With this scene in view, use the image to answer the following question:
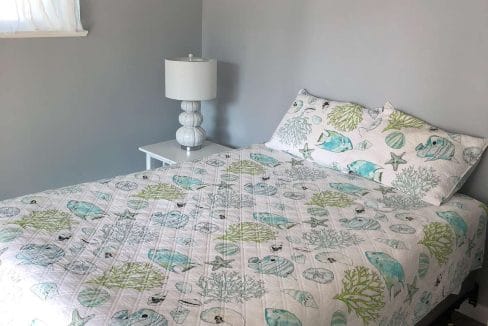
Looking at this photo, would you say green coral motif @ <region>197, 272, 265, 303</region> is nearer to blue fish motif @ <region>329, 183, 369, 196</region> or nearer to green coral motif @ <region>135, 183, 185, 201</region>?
green coral motif @ <region>135, 183, 185, 201</region>

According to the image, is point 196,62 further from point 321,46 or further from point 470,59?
point 470,59

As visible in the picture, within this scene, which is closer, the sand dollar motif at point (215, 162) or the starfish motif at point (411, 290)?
the starfish motif at point (411, 290)

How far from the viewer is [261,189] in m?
2.13

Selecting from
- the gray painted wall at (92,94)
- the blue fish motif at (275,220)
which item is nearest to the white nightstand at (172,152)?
the gray painted wall at (92,94)

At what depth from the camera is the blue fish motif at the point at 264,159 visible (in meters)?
2.44


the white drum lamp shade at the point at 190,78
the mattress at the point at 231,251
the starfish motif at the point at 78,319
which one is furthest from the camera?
the white drum lamp shade at the point at 190,78

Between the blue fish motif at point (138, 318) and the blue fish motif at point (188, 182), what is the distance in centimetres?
87

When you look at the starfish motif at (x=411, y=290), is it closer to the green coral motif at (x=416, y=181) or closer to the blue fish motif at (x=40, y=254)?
the green coral motif at (x=416, y=181)

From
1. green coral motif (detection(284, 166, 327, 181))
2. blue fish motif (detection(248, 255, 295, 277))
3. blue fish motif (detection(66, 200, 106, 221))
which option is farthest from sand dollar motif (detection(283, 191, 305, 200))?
blue fish motif (detection(66, 200, 106, 221))

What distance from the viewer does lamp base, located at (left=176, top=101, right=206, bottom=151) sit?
9.60 ft

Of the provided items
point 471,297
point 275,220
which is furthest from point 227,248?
point 471,297

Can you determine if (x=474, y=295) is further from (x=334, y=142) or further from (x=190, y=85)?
(x=190, y=85)

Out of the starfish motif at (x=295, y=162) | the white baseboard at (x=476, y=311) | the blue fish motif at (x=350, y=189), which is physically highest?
the starfish motif at (x=295, y=162)

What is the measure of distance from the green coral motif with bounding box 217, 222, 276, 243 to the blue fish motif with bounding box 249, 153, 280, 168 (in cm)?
66
